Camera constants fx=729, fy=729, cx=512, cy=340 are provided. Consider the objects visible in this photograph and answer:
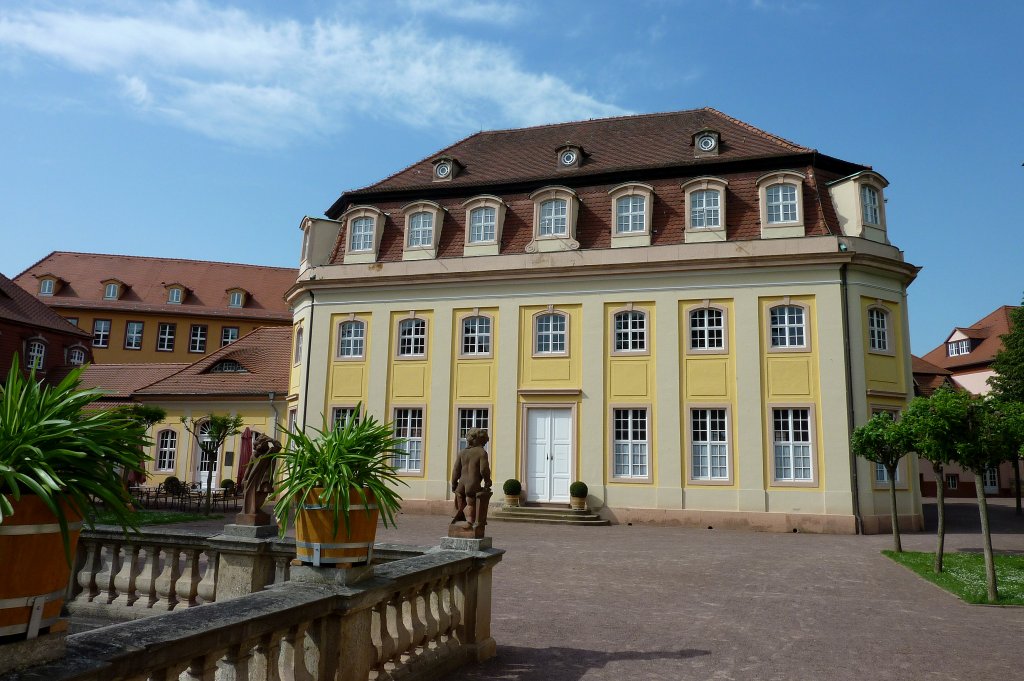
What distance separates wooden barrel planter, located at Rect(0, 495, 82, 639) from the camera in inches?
104

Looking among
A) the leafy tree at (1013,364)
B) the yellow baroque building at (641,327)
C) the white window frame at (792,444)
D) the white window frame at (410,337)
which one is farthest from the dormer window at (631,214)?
the leafy tree at (1013,364)

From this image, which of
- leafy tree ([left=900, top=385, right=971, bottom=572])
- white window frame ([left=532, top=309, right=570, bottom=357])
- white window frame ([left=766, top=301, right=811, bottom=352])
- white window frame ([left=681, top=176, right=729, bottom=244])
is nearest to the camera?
leafy tree ([left=900, top=385, right=971, bottom=572])

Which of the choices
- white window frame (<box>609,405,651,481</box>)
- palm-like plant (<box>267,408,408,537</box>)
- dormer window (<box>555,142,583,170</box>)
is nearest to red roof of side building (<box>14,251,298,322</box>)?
dormer window (<box>555,142,583,170</box>)

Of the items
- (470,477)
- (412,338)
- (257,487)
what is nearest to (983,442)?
(470,477)

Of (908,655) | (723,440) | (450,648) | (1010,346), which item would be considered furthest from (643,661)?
→ (1010,346)

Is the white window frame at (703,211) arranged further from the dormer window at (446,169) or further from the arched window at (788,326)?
the dormer window at (446,169)

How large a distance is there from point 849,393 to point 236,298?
128 ft

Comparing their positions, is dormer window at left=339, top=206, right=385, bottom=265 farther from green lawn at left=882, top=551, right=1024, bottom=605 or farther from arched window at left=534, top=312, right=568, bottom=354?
green lawn at left=882, top=551, right=1024, bottom=605

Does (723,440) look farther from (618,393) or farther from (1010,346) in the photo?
(1010,346)

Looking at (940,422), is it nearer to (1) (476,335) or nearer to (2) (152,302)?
(1) (476,335)

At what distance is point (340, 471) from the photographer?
4.90 m

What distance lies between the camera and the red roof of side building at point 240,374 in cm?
3084

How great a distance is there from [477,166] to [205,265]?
30.0 meters

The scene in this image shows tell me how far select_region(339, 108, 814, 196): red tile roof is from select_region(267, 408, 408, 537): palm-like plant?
65.8ft
